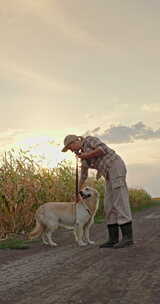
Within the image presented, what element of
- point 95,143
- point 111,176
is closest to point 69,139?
point 95,143

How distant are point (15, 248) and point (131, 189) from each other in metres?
14.0

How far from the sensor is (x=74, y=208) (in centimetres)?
840

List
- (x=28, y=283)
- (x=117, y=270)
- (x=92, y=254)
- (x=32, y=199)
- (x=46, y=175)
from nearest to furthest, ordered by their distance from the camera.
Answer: (x=28, y=283) < (x=117, y=270) < (x=92, y=254) < (x=32, y=199) < (x=46, y=175)

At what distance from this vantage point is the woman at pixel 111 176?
7434 millimetres

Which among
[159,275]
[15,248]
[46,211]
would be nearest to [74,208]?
[46,211]

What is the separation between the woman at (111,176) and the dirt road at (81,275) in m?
0.37

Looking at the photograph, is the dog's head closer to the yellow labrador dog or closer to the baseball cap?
the yellow labrador dog

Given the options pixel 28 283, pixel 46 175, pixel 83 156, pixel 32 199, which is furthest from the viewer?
pixel 46 175

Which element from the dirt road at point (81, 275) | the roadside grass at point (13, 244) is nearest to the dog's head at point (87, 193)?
the dirt road at point (81, 275)

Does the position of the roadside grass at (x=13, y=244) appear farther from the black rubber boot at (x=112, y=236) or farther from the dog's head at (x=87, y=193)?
the black rubber boot at (x=112, y=236)

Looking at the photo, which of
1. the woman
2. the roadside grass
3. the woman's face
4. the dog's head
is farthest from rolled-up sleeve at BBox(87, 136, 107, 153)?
the roadside grass

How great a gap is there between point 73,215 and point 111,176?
1.28 meters

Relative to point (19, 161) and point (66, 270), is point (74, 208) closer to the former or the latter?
point (66, 270)

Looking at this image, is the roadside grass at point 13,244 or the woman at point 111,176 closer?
the woman at point 111,176
